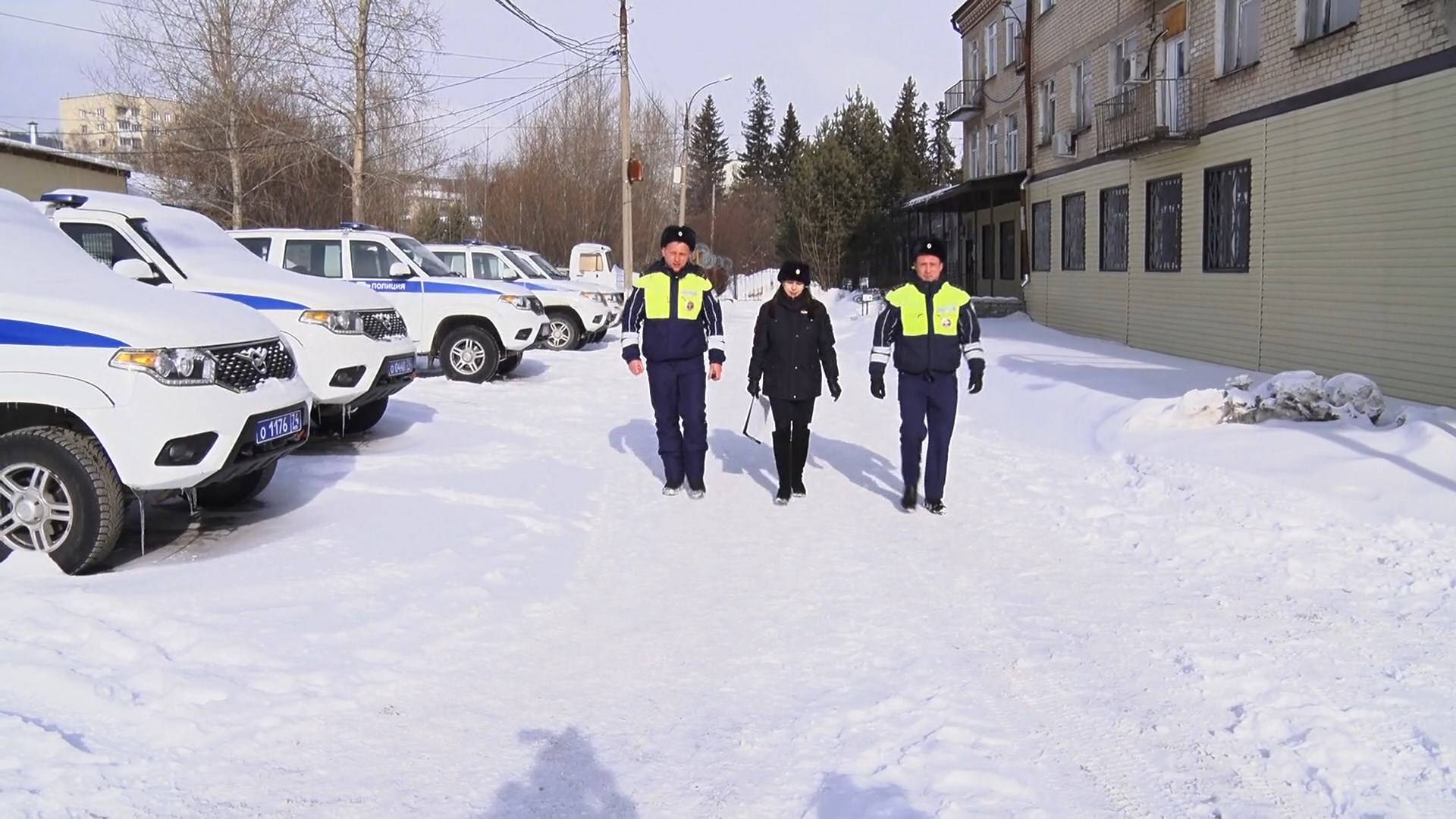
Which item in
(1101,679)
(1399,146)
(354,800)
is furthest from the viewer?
(1399,146)

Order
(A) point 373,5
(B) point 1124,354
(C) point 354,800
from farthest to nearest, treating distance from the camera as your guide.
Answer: (A) point 373,5
(B) point 1124,354
(C) point 354,800

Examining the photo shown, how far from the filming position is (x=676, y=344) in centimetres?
836

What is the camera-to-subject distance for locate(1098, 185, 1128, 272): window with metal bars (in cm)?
2236

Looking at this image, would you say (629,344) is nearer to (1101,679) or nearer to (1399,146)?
(1101,679)

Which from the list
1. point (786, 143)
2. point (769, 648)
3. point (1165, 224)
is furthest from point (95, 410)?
point (786, 143)

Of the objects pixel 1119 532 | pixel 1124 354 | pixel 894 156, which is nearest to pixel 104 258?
pixel 1119 532

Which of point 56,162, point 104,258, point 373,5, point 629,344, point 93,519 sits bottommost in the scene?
point 93,519

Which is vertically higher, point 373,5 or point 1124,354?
point 373,5

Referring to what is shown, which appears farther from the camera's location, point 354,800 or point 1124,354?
point 1124,354

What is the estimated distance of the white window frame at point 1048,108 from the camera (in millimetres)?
27641

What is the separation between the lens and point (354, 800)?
12.0ft

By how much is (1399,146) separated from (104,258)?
13.4 meters

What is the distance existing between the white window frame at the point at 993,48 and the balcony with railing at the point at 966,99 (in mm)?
632

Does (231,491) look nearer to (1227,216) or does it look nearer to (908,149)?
(1227,216)
